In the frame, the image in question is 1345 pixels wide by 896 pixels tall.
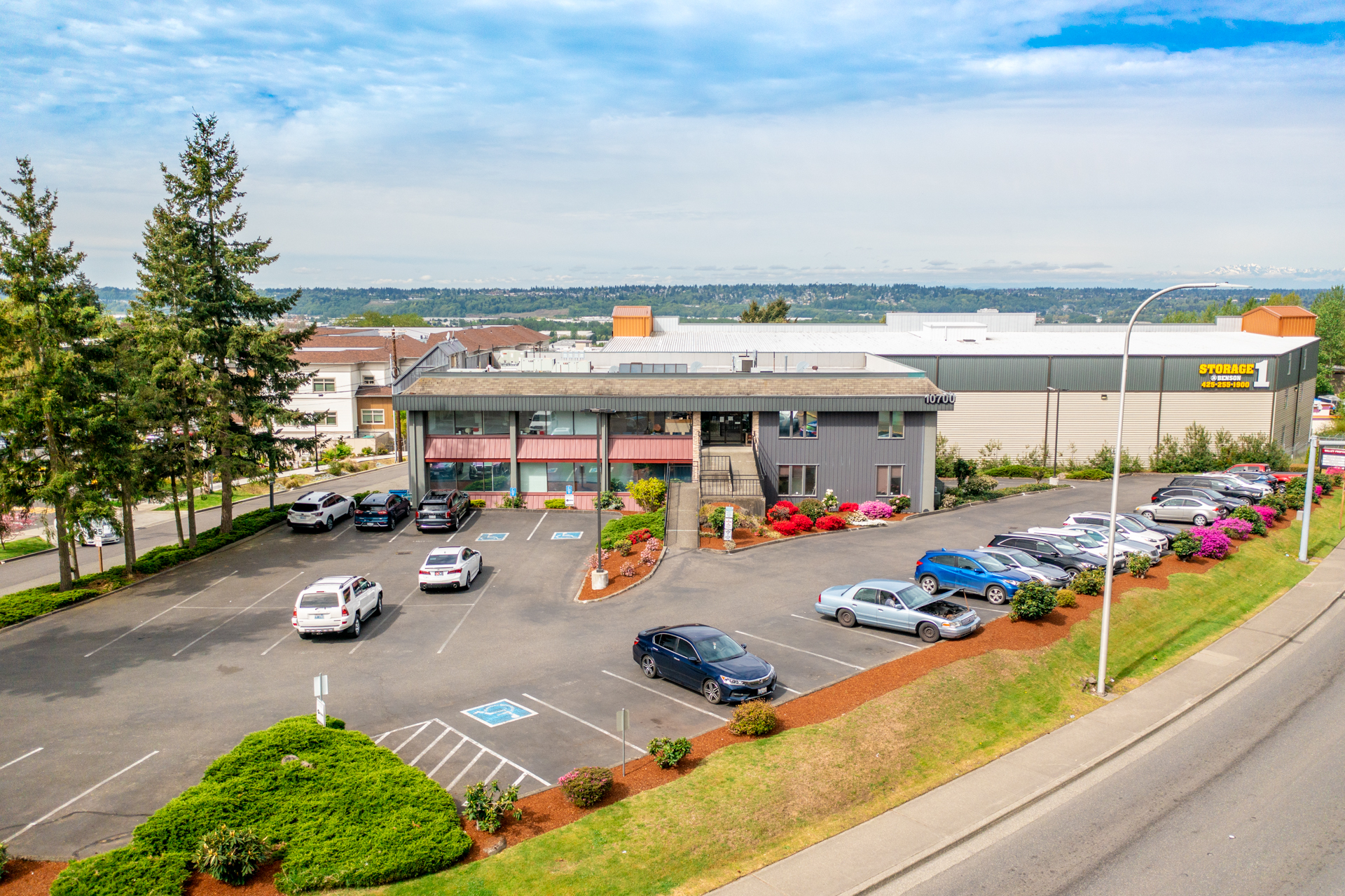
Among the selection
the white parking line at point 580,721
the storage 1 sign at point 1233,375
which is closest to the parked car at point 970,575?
the white parking line at point 580,721

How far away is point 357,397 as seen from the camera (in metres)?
83.1

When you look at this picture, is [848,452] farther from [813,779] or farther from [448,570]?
[813,779]

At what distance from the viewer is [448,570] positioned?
1241 inches

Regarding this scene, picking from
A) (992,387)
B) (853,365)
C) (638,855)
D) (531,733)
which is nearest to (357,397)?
(853,365)

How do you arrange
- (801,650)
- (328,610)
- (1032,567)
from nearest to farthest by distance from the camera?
(801,650) → (328,610) → (1032,567)

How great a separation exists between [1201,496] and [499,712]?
39.3m

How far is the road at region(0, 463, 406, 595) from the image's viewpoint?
1588 inches

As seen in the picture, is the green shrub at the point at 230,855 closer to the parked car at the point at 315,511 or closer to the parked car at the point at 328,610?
the parked car at the point at 328,610

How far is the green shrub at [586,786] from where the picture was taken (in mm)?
16062

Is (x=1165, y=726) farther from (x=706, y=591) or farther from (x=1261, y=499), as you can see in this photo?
(x=1261, y=499)

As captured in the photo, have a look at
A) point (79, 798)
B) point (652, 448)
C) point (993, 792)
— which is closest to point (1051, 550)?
point (993, 792)

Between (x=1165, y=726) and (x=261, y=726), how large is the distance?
21.7 metres

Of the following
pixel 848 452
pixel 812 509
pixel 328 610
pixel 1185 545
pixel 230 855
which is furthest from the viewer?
pixel 848 452

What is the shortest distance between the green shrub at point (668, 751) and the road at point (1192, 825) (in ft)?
15.2
